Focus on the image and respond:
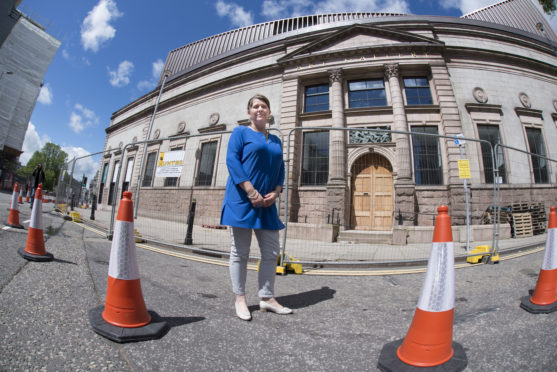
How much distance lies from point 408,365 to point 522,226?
1063 cm

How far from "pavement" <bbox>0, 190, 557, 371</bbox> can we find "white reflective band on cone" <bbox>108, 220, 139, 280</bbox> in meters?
0.35

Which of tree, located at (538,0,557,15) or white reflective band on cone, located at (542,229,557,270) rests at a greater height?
tree, located at (538,0,557,15)

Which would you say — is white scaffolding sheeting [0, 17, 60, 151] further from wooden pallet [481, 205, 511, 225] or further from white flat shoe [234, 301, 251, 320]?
wooden pallet [481, 205, 511, 225]

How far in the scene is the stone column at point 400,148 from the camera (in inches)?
419

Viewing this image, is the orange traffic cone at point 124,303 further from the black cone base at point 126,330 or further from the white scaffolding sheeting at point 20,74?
the white scaffolding sheeting at point 20,74

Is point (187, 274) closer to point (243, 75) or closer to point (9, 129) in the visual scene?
point (243, 75)

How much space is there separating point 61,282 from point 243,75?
16667 mm

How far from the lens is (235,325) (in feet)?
5.72

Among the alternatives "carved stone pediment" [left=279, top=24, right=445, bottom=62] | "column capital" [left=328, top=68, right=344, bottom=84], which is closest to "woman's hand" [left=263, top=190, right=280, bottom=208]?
"column capital" [left=328, top=68, right=344, bottom=84]

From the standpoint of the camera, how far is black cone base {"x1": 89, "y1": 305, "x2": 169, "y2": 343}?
134cm

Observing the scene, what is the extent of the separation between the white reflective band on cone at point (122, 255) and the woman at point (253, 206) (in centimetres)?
74

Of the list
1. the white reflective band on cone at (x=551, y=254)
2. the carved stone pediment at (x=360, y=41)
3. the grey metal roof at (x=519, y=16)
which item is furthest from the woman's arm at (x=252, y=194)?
the grey metal roof at (x=519, y=16)

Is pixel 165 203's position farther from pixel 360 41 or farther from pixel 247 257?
pixel 360 41

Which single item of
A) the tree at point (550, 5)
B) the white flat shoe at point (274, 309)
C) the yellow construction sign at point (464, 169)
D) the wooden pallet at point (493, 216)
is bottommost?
the white flat shoe at point (274, 309)
